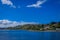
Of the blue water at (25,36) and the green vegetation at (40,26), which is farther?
the blue water at (25,36)

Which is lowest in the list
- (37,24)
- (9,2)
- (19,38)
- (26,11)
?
(19,38)

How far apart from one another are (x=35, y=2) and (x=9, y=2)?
748 millimetres

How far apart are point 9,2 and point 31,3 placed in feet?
2.09

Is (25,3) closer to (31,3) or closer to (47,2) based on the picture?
(31,3)

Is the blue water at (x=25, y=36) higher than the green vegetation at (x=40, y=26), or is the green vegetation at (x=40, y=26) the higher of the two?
the green vegetation at (x=40, y=26)

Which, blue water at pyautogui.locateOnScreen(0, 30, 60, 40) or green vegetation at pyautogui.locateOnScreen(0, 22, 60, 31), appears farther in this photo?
blue water at pyautogui.locateOnScreen(0, 30, 60, 40)

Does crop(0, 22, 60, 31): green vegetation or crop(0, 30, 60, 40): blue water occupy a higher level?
crop(0, 22, 60, 31): green vegetation

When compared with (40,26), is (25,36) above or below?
below

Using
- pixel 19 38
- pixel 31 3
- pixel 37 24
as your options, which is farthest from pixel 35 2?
pixel 19 38

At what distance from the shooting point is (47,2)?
375 cm

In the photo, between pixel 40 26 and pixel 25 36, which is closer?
pixel 40 26

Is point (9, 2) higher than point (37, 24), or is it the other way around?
point (9, 2)

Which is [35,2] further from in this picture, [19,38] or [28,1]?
[19,38]

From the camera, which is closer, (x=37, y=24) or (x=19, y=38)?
(x=37, y=24)
